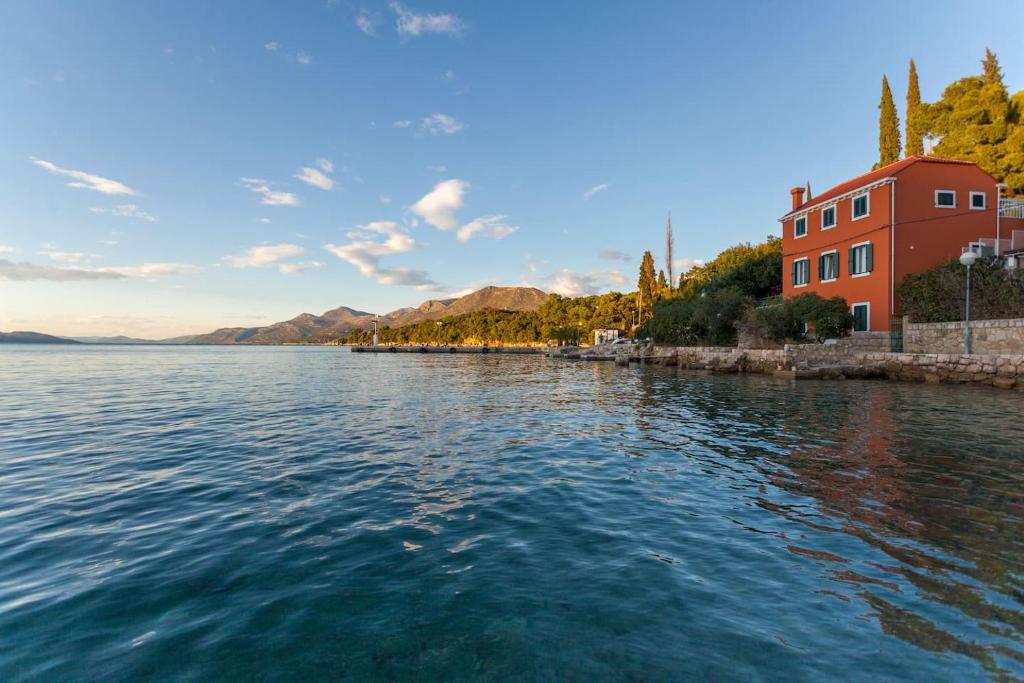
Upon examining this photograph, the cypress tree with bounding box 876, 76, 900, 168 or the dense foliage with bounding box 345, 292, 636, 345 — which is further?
the dense foliage with bounding box 345, 292, 636, 345

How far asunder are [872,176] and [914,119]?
70.7 ft

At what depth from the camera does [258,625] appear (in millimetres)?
4324

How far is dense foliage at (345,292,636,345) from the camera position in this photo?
119 meters

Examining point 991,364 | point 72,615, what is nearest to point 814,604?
point 72,615

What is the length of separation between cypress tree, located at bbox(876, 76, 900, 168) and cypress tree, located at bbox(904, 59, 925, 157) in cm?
128

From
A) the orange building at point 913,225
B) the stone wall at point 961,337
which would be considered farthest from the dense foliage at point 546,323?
the stone wall at point 961,337

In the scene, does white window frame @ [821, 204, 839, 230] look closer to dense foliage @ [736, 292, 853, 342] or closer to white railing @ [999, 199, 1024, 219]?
dense foliage @ [736, 292, 853, 342]

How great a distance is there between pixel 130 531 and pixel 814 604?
27.8 feet

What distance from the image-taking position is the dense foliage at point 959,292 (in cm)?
2506

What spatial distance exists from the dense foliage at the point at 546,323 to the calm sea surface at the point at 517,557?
10327cm

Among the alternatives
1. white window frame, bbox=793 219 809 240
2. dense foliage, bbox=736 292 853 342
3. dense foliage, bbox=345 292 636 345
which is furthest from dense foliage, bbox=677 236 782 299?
dense foliage, bbox=345 292 636 345

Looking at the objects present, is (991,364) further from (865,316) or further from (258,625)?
(258,625)

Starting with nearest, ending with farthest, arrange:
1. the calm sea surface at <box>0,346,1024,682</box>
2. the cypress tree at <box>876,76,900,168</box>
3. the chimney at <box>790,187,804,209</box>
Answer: the calm sea surface at <box>0,346,1024,682</box> < the chimney at <box>790,187,804,209</box> < the cypress tree at <box>876,76,900,168</box>

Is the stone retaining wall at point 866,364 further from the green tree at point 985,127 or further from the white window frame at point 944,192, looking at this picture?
the green tree at point 985,127
